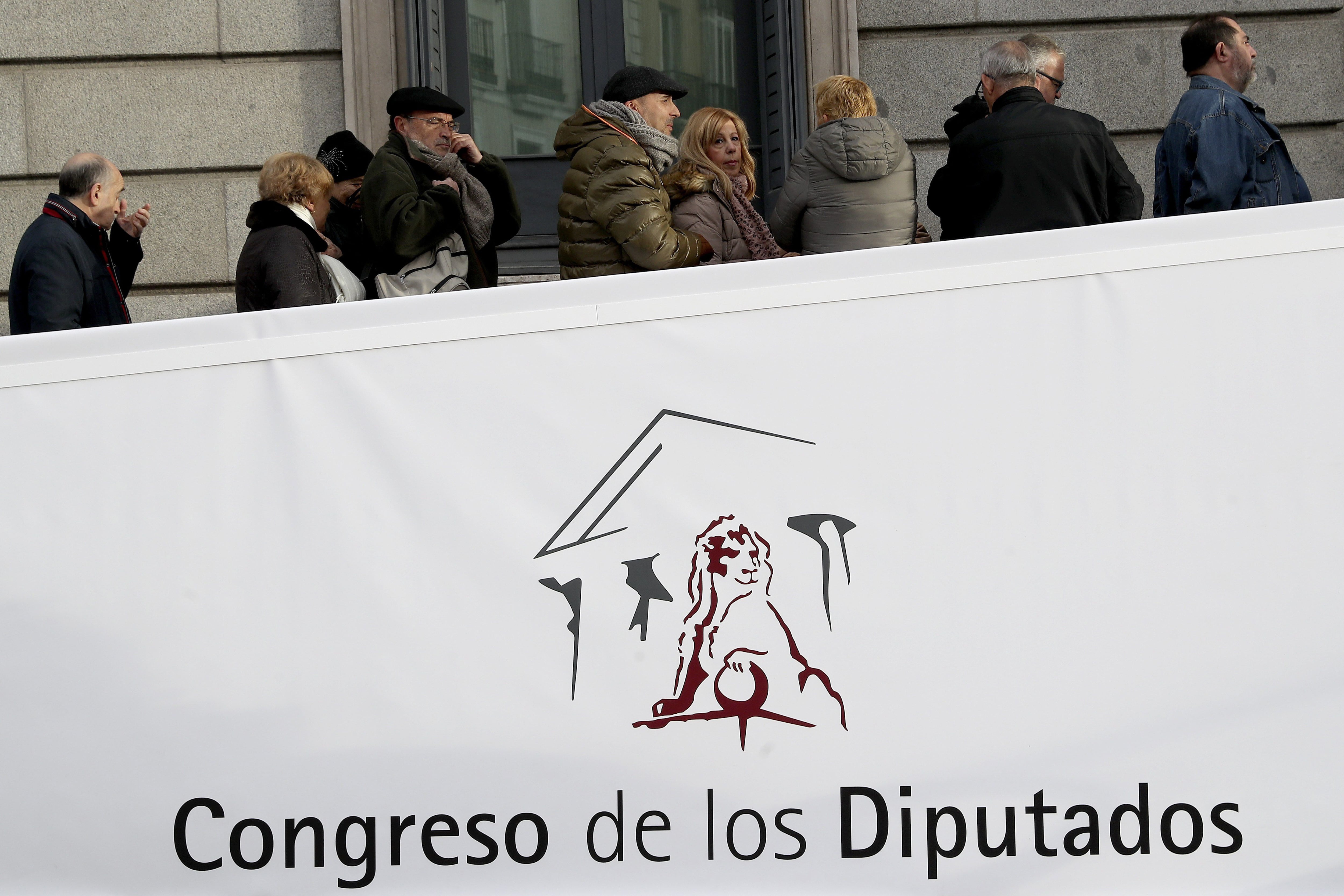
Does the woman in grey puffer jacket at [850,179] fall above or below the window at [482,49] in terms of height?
below

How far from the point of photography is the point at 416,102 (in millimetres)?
5039

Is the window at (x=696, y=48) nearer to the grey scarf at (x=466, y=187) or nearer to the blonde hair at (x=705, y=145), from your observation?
the blonde hair at (x=705, y=145)

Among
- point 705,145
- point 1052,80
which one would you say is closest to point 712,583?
point 705,145

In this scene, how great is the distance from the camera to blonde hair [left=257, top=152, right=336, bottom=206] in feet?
15.9

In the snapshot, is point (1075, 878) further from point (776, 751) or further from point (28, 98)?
point (28, 98)

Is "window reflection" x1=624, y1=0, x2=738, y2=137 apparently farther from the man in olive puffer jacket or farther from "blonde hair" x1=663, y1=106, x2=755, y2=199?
the man in olive puffer jacket

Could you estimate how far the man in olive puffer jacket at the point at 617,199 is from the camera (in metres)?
4.62

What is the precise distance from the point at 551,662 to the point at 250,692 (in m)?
0.67

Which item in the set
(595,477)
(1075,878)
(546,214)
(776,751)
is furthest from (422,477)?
(546,214)

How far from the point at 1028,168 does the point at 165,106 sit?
483cm

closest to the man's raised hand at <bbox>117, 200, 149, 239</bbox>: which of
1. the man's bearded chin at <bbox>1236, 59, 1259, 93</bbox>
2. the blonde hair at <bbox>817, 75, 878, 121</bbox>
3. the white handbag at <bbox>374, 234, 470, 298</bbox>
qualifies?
the white handbag at <bbox>374, 234, 470, 298</bbox>

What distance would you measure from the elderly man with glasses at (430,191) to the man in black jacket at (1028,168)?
1.79m

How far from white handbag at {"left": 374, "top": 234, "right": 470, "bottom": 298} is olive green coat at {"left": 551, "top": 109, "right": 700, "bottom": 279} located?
0.47 meters

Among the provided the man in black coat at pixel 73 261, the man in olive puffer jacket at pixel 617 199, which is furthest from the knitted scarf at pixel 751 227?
the man in black coat at pixel 73 261
